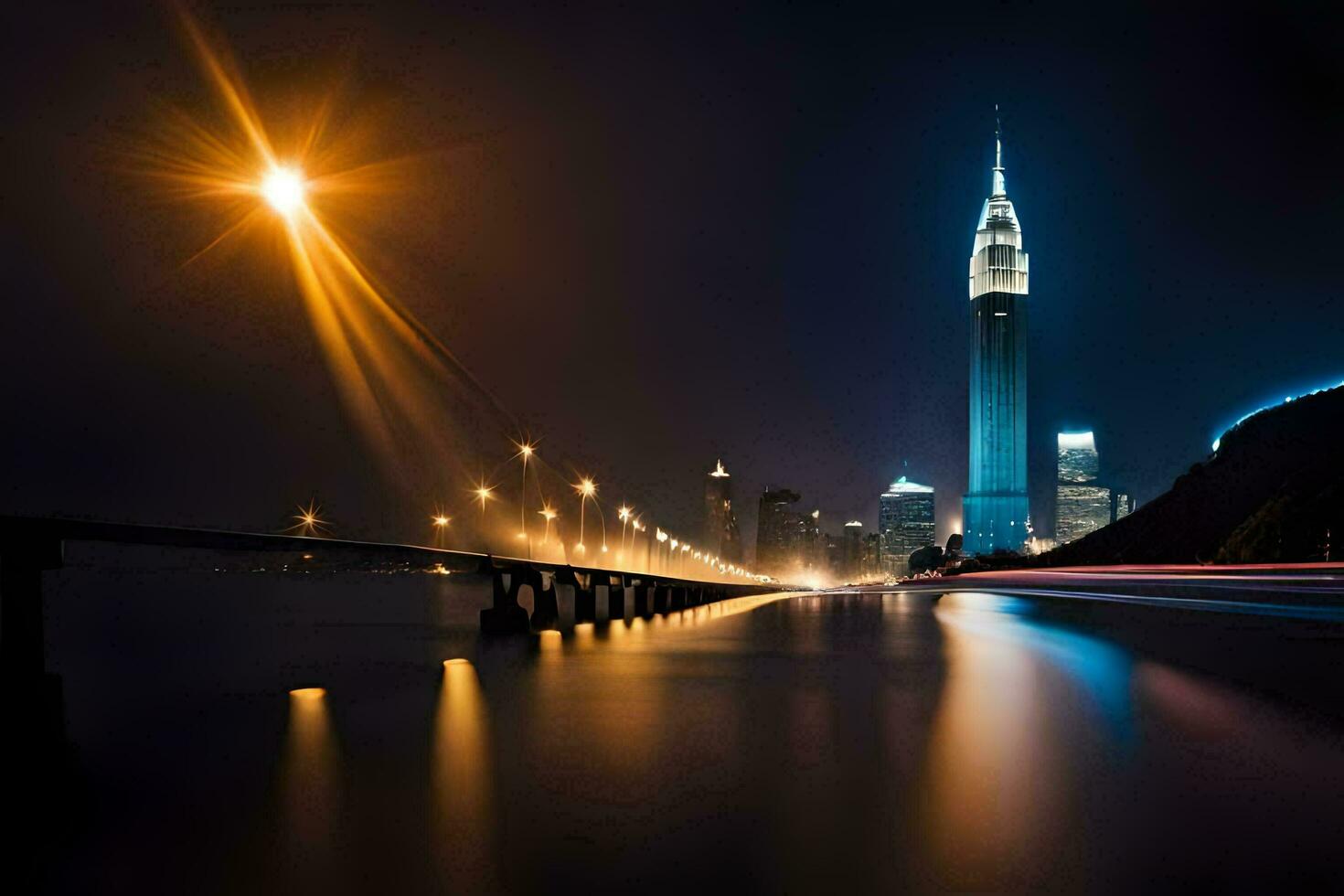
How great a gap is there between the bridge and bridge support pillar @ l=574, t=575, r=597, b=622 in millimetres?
38

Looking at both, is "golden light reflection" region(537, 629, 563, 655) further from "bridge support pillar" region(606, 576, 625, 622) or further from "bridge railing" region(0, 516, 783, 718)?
"bridge support pillar" region(606, 576, 625, 622)

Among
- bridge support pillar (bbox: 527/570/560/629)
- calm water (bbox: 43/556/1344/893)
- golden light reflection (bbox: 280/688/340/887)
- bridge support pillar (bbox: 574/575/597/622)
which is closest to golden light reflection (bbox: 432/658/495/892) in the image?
calm water (bbox: 43/556/1344/893)

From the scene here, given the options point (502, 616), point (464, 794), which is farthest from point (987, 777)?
point (502, 616)

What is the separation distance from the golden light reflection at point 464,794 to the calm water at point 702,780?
3 cm

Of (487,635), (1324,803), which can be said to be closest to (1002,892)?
(1324,803)

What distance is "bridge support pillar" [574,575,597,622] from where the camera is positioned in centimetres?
3600

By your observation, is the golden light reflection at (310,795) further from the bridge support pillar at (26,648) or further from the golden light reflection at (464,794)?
the bridge support pillar at (26,648)

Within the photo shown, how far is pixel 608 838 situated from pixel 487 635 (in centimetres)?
2174

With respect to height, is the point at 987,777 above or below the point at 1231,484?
below

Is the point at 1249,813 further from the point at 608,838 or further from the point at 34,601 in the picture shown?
the point at 34,601

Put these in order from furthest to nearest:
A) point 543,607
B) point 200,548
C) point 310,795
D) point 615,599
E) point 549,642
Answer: point 615,599 → point 543,607 → point 549,642 → point 200,548 → point 310,795

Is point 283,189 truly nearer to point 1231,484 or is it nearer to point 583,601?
point 583,601

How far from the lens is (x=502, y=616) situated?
28781mm

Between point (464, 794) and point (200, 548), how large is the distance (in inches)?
397
